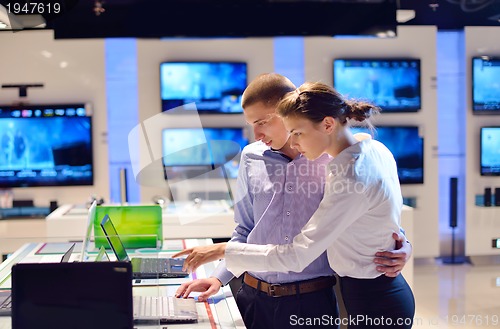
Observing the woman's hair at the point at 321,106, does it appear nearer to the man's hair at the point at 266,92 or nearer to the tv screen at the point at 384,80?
the man's hair at the point at 266,92

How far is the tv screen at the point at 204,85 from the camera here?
6316 mm

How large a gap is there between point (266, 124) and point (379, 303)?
2.37 ft

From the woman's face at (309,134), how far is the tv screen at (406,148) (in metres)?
4.64

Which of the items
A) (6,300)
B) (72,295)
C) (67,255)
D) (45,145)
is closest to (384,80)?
(45,145)

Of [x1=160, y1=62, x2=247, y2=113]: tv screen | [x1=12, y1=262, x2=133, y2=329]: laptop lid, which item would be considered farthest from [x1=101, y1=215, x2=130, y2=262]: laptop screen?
[x1=160, y1=62, x2=247, y2=113]: tv screen

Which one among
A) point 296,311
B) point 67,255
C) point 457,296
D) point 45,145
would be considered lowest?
point 457,296

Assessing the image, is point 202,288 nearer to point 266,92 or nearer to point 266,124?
point 266,124

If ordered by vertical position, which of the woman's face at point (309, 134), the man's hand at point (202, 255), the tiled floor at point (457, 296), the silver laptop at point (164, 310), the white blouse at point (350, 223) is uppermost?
the woman's face at point (309, 134)

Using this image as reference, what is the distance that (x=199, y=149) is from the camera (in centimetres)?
645

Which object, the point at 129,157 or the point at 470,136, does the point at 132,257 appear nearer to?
the point at 129,157

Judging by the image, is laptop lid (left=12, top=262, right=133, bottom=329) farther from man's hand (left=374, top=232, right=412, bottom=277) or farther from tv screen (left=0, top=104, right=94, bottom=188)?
tv screen (left=0, top=104, right=94, bottom=188)

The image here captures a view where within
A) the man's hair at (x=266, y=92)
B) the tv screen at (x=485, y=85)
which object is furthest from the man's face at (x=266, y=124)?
the tv screen at (x=485, y=85)

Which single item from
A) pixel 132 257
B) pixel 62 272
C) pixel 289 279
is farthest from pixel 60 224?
pixel 62 272

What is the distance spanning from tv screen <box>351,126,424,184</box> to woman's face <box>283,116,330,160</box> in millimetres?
4638
